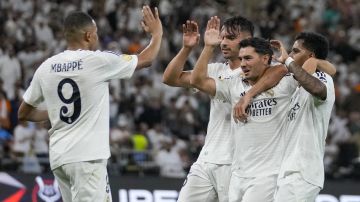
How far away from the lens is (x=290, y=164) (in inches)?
365

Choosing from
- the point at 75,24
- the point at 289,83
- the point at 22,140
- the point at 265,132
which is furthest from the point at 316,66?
the point at 22,140

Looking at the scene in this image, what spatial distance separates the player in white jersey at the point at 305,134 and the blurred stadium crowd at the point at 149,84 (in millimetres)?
8363

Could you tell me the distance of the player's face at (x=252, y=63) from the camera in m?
9.36

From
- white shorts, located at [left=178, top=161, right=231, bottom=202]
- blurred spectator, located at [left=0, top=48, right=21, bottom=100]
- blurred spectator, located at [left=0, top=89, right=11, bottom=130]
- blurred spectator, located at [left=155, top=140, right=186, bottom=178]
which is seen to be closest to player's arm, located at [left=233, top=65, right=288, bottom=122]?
white shorts, located at [left=178, top=161, right=231, bottom=202]

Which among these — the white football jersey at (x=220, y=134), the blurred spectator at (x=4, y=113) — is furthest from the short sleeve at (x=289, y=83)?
the blurred spectator at (x=4, y=113)

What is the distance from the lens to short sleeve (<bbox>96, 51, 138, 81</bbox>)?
9047 mm

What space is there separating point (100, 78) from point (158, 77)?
1290cm

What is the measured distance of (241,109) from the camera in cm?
A: 927

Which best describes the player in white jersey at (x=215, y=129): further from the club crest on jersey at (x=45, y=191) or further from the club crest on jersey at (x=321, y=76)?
the club crest on jersey at (x=45, y=191)

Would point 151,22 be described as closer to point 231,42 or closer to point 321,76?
point 231,42

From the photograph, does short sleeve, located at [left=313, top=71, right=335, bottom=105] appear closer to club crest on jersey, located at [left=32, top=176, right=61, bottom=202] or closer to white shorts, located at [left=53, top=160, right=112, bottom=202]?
white shorts, located at [left=53, top=160, right=112, bottom=202]

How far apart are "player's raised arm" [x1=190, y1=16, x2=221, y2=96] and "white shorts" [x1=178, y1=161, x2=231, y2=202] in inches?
30.6

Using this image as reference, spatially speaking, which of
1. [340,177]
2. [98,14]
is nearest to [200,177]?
[340,177]

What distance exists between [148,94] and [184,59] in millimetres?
11345
